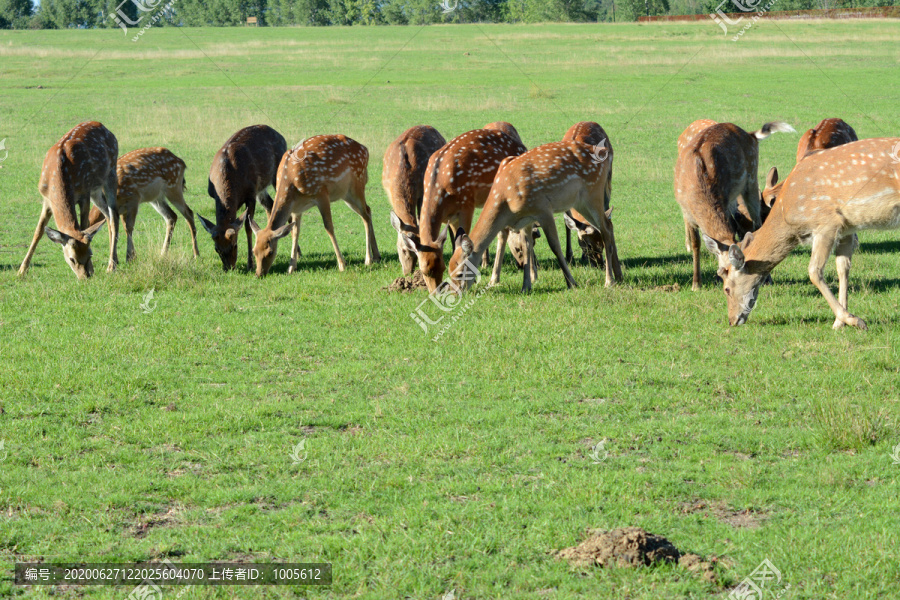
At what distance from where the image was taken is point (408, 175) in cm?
1192

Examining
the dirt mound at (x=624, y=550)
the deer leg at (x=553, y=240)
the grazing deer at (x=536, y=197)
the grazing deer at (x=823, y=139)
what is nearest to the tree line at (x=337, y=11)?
the grazing deer at (x=823, y=139)

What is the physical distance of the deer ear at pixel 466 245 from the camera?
982 cm

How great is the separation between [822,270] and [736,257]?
2.56 ft

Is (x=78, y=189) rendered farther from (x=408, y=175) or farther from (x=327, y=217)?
(x=408, y=175)

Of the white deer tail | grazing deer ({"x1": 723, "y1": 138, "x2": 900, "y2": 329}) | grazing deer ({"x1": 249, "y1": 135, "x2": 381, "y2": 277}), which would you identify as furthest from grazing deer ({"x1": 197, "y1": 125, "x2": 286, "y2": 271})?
the white deer tail

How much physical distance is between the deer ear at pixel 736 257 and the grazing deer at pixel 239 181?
6197mm

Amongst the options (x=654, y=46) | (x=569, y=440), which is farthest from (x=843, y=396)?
(x=654, y=46)

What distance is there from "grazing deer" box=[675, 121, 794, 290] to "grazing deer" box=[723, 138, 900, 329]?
0.35 meters

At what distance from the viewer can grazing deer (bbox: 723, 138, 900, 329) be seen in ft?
26.8

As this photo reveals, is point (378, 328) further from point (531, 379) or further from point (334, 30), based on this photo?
point (334, 30)

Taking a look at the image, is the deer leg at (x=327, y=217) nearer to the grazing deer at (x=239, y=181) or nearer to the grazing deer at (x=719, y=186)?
the grazing deer at (x=239, y=181)

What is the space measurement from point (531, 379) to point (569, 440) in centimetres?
128

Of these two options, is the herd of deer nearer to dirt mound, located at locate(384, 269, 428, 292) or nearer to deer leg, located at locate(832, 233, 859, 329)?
deer leg, located at locate(832, 233, 859, 329)

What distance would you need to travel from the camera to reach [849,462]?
19.0 ft
